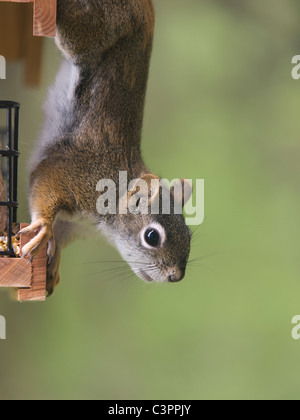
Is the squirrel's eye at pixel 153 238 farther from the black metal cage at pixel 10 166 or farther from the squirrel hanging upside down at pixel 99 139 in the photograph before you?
the black metal cage at pixel 10 166

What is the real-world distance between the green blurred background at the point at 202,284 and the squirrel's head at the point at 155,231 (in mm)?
1166

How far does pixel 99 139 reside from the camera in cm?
171

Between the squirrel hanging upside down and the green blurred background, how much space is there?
109cm

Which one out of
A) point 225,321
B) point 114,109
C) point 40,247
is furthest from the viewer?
point 225,321

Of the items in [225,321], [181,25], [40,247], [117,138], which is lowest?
[225,321]

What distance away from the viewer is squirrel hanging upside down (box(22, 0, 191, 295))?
1588 millimetres

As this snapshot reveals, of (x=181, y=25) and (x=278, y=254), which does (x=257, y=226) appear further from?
(x=181, y=25)

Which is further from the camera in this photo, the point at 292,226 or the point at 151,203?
the point at 292,226

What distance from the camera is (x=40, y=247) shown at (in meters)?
1.43

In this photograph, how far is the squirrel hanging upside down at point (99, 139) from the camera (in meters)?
1.59

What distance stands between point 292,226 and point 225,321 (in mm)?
451

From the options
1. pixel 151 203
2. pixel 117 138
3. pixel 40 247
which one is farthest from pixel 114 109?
pixel 40 247
